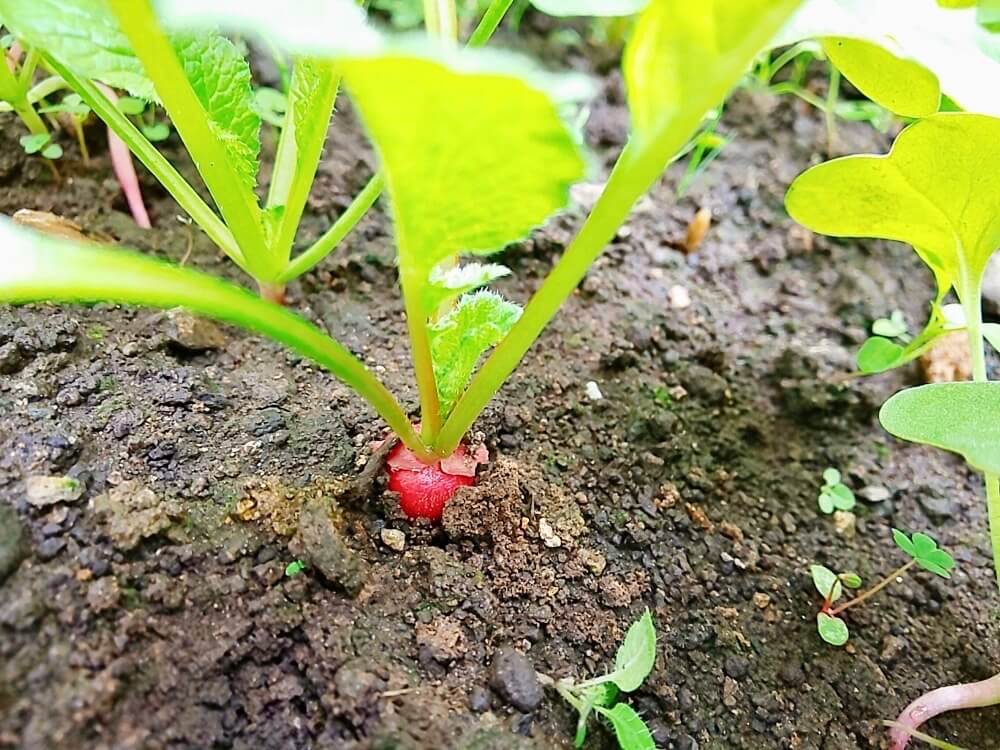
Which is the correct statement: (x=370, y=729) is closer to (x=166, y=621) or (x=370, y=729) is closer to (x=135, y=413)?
(x=166, y=621)

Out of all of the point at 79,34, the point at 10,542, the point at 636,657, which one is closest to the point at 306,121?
the point at 79,34

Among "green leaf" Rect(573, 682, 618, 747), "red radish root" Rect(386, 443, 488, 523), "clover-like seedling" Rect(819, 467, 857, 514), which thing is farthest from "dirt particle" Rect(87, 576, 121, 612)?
"clover-like seedling" Rect(819, 467, 857, 514)

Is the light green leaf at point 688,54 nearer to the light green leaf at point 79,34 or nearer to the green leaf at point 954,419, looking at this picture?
the green leaf at point 954,419

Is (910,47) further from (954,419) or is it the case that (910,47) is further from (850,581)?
(850,581)

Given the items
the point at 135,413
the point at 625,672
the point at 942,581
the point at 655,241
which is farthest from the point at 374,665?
the point at 655,241

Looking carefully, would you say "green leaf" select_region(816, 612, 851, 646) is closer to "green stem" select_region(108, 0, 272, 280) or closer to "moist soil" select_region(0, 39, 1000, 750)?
"moist soil" select_region(0, 39, 1000, 750)

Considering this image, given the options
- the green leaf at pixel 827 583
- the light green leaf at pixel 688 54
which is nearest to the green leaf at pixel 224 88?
the light green leaf at pixel 688 54
